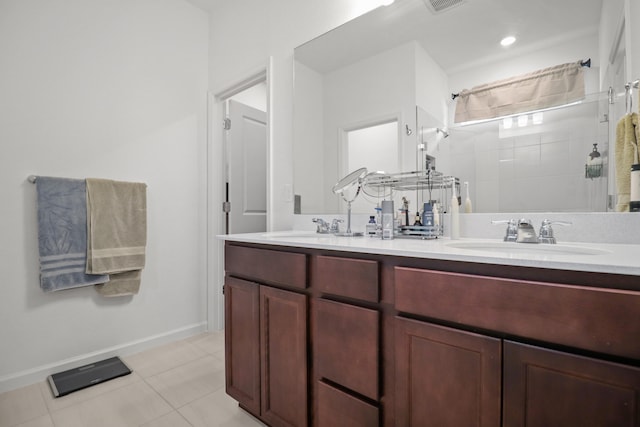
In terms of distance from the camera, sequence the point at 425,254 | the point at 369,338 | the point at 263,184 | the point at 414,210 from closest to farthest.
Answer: the point at 425,254 → the point at 369,338 → the point at 414,210 → the point at 263,184

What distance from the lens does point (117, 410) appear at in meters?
1.54

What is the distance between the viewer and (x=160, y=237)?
7.86ft

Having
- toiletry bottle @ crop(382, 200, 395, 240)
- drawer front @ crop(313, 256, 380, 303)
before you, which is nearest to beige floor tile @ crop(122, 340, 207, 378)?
drawer front @ crop(313, 256, 380, 303)

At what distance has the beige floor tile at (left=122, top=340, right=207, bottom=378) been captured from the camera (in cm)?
197

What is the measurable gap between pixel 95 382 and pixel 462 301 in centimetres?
211

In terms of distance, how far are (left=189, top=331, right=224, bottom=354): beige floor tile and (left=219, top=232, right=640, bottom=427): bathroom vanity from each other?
1046 millimetres

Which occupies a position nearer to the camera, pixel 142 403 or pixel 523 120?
pixel 523 120

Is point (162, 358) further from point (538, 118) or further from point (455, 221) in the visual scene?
point (538, 118)

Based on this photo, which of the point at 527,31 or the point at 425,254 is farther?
the point at 527,31

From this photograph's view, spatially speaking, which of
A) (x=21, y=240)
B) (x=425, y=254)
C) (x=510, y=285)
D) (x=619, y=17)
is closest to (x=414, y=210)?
(x=425, y=254)

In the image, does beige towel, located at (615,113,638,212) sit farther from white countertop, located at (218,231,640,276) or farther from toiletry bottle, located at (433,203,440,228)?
toiletry bottle, located at (433,203,440,228)

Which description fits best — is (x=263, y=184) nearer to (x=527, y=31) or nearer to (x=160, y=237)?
(x=160, y=237)

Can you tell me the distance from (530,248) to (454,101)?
0.73 metres

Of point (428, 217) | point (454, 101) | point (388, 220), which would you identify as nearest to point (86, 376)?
point (388, 220)
